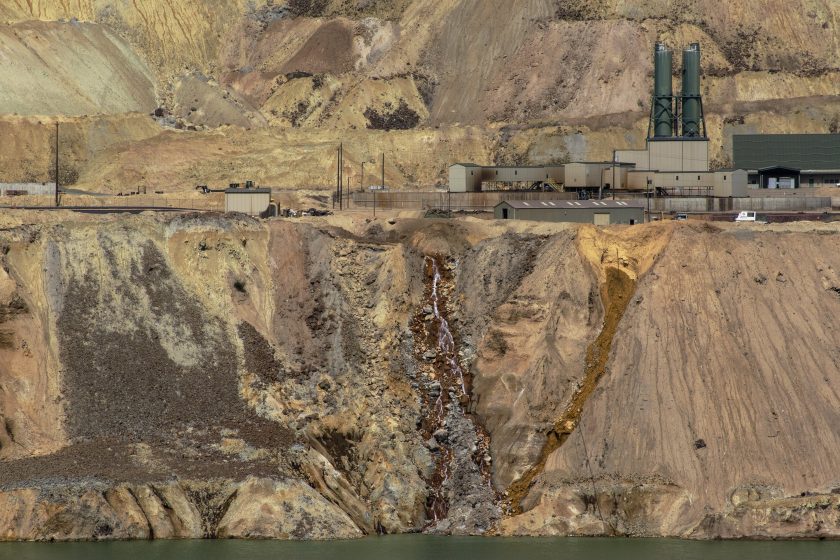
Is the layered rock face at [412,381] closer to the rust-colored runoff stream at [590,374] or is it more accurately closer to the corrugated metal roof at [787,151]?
the rust-colored runoff stream at [590,374]

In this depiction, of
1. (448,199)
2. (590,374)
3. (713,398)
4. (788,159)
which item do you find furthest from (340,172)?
(713,398)

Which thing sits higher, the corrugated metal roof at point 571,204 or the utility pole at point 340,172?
the utility pole at point 340,172

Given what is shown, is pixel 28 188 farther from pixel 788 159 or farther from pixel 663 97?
pixel 788 159

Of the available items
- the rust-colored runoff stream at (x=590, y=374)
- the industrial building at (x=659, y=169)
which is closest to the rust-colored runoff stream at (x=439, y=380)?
the rust-colored runoff stream at (x=590, y=374)

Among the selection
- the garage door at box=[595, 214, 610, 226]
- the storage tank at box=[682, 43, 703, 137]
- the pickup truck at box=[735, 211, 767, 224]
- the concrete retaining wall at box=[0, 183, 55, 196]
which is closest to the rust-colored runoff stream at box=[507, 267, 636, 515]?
the garage door at box=[595, 214, 610, 226]

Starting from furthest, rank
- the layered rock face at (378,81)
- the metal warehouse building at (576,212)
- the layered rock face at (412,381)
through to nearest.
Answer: the layered rock face at (378,81)
the metal warehouse building at (576,212)
the layered rock face at (412,381)

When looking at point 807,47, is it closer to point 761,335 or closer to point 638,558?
point 761,335

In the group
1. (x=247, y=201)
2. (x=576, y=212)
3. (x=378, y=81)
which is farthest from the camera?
(x=378, y=81)
